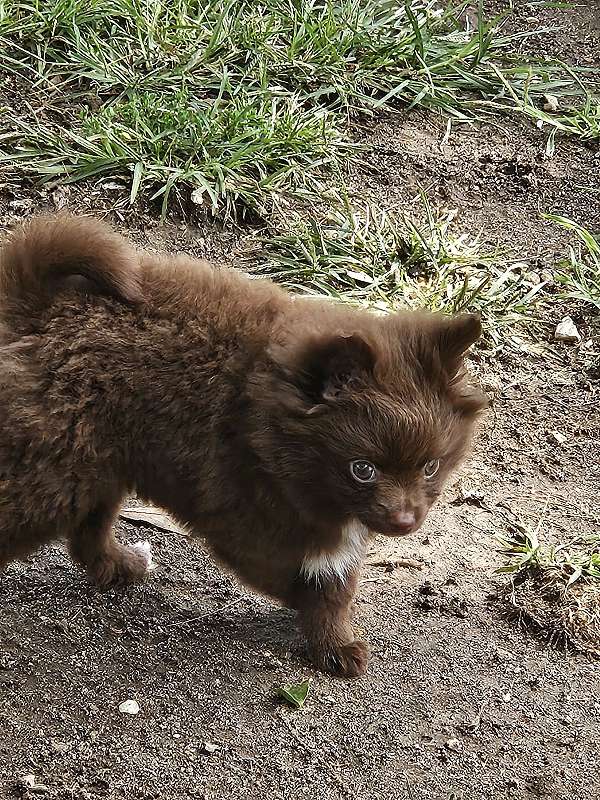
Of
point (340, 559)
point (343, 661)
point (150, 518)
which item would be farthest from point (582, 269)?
point (343, 661)

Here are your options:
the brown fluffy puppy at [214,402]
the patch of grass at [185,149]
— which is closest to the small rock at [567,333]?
the patch of grass at [185,149]

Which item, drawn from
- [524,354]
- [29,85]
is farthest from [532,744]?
[29,85]

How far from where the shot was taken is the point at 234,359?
4.28 meters

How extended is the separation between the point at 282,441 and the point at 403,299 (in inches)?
108

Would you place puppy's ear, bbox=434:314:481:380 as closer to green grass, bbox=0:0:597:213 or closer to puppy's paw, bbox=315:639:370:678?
puppy's paw, bbox=315:639:370:678

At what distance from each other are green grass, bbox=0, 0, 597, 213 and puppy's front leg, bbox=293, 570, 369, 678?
3.03 metres

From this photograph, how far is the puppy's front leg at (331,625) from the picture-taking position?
461cm

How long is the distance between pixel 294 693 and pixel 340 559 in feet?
1.82

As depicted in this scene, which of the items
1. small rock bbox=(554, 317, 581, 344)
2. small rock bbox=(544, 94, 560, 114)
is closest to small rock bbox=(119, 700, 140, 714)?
small rock bbox=(554, 317, 581, 344)

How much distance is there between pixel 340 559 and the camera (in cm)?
452

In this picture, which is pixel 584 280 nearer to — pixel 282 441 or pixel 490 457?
pixel 490 457

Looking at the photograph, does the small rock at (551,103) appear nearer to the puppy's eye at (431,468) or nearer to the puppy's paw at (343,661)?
the puppy's eye at (431,468)

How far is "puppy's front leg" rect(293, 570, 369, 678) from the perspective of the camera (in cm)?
461

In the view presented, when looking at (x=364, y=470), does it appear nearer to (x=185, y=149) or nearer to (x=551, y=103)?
(x=185, y=149)
